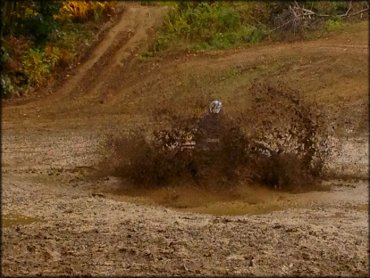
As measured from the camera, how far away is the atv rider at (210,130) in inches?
466

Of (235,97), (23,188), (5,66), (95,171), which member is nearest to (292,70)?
(235,97)

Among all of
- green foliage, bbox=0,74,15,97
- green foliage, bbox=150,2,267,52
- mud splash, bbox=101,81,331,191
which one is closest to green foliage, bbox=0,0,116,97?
green foliage, bbox=0,74,15,97

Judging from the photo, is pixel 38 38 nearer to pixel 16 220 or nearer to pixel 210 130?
pixel 210 130

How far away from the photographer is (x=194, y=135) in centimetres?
1191

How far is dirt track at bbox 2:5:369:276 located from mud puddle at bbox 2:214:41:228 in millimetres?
25

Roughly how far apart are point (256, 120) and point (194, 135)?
100 centimetres

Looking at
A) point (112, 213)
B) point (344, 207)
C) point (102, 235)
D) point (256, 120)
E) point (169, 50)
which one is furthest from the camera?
point (169, 50)

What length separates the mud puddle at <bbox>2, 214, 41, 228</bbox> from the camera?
9.94 meters

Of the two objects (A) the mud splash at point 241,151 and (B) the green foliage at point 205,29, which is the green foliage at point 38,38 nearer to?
(B) the green foliage at point 205,29

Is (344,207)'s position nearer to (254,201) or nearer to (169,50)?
(254,201)

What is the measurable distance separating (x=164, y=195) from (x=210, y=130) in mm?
1137

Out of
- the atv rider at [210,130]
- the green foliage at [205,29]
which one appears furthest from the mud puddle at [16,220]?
the green foliage at [205,29]

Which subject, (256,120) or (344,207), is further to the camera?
(256,120)

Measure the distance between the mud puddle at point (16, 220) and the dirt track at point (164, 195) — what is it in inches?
1.0
